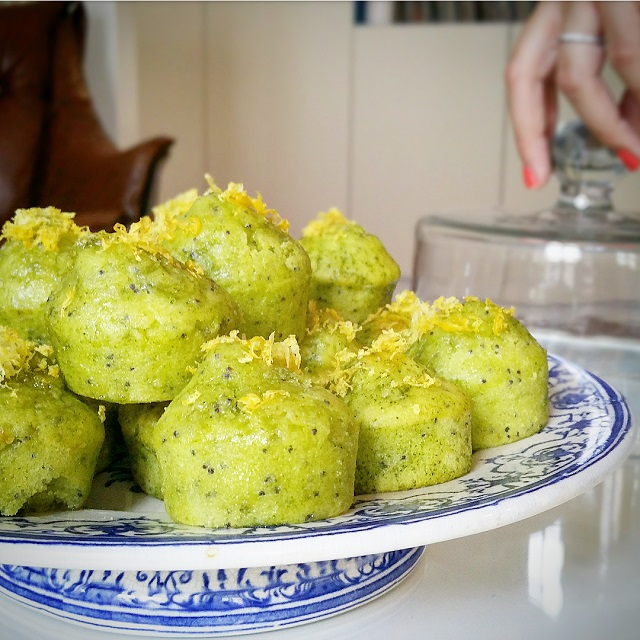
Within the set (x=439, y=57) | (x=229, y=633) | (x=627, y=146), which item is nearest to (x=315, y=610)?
(x=229, y=633)

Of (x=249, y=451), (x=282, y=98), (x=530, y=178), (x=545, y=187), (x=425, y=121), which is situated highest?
(x=282, y=98)

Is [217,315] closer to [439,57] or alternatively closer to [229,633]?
[229,633]

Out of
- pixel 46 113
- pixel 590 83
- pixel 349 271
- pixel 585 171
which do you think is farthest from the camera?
pixel 46 113

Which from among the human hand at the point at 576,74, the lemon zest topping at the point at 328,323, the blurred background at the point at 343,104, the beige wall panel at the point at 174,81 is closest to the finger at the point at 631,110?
the human hand at the point at 576,74

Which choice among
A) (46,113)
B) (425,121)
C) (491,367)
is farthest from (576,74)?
(425,121)

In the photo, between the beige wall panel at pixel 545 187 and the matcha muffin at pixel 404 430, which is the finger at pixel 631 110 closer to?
the matcha muffin at pixel 404 430

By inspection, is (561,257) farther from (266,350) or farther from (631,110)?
(266,350)
